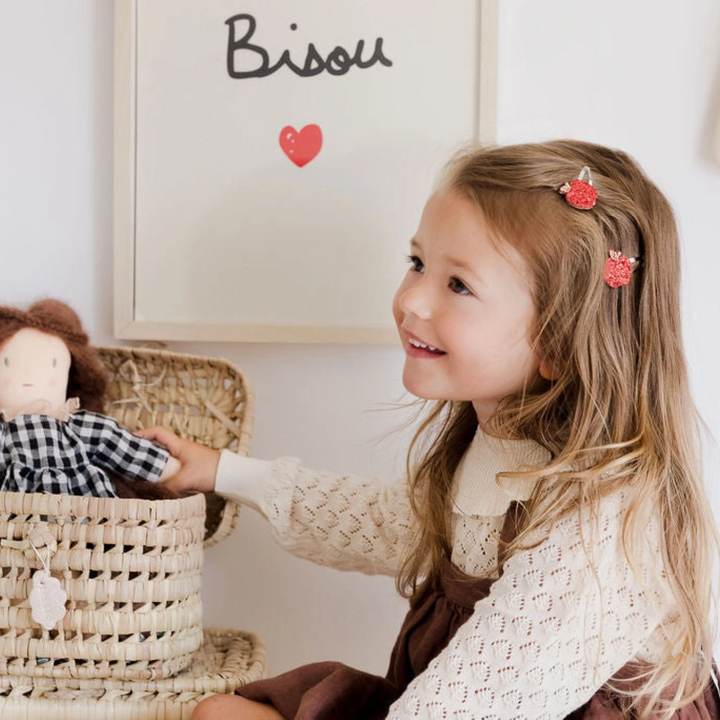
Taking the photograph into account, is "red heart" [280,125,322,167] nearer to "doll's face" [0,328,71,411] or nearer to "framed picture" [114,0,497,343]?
"framed picture" [114,0,497,343]

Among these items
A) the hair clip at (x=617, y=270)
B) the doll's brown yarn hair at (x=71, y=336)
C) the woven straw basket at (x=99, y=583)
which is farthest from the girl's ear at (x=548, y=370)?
the doll's brown yarn hair at (x=71, y=336)

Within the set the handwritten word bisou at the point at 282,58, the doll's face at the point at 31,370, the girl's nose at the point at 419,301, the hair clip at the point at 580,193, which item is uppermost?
the handwritten word bisou at the point at 282,58

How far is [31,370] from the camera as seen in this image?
3.53 ft

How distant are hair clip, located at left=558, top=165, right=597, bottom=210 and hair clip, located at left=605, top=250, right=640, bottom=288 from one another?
5 centimetres

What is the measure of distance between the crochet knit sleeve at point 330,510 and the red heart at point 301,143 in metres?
0.40

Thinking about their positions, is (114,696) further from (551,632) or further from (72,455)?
(551,632)

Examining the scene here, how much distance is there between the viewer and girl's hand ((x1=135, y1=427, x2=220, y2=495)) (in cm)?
115

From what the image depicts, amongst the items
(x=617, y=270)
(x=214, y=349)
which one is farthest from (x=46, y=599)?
(x=617, y=270)

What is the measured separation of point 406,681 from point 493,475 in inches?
10.4

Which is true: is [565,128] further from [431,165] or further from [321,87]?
[321,87]

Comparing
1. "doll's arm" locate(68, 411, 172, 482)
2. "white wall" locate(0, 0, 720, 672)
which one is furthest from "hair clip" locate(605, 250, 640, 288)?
"doll's arm" locate(68, 411, 172, 482)

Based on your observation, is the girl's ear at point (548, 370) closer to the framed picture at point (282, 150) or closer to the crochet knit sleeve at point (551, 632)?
the crochet knit sleeve at point (551, 632)

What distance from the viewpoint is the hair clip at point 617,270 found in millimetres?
929

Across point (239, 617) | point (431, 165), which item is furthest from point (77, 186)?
point (239, 617)
